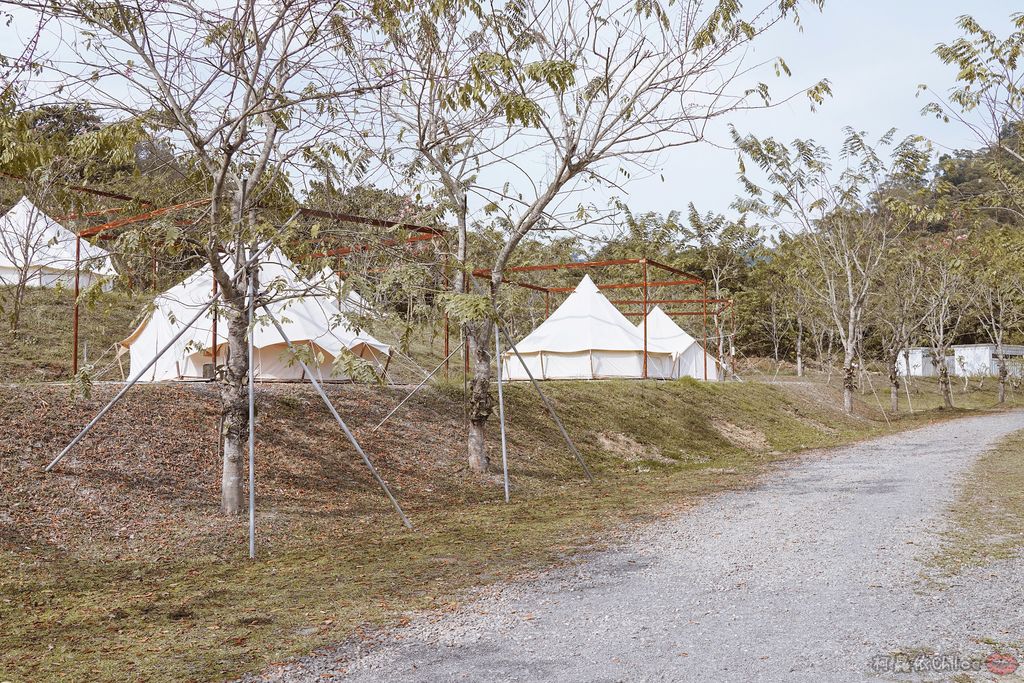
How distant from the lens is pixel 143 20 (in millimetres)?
7680

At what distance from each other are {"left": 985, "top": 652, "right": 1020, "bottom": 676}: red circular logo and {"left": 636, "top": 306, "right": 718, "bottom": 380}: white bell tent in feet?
76.4

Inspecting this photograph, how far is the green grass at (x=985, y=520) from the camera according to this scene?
275 inches

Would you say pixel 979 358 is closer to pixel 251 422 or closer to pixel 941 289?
pixel 941 289

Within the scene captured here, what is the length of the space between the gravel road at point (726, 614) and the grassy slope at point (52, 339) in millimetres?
10354

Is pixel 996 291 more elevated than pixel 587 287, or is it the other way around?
pixel 996 291

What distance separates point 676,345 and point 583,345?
205 inches

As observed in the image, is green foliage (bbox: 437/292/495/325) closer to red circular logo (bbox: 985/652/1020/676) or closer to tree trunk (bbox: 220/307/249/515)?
tree trunk (bbox: 220/307/249/515)

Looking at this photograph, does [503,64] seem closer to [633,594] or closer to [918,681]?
[633,594]

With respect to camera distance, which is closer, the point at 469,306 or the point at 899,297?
Result: the point at 469,306

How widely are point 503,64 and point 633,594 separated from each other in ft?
18.9

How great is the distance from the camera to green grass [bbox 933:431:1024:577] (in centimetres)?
697

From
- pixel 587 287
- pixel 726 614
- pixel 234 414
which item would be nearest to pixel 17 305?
pixel 234 414

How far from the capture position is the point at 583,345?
82.9 ft

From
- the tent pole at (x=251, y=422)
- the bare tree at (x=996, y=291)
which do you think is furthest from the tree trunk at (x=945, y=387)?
the tent pole at (x=251, y=422)
